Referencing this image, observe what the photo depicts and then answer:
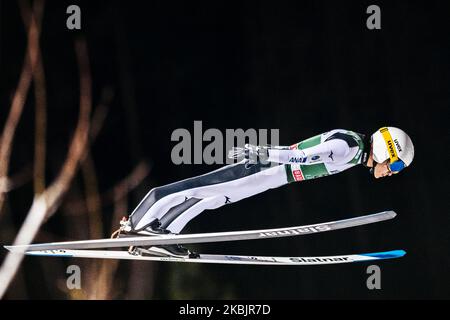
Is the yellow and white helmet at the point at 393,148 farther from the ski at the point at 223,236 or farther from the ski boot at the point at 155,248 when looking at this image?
the ski boot at the point at 155,248

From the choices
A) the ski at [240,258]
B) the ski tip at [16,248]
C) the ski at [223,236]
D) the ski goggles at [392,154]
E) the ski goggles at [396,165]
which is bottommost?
the ski at [240,258]

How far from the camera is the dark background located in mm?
6871

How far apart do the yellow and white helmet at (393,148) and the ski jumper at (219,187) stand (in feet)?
0.27

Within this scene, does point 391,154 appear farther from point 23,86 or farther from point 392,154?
point 23,86

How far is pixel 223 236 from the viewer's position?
250 inches

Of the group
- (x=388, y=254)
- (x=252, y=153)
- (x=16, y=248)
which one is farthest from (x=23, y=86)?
(x=388, y=254)

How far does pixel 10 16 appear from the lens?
686 cm

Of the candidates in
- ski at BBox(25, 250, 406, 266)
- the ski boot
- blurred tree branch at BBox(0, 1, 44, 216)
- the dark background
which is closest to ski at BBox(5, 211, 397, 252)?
the ski boot

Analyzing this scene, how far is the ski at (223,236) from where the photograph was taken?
627cm

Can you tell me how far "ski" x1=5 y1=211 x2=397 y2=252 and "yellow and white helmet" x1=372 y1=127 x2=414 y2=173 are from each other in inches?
13.4

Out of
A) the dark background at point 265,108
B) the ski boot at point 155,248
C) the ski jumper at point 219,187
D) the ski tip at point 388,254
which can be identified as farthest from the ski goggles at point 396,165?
the ski boot at point 155,248

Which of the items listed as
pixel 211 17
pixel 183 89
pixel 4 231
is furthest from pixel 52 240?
pixel 211 17

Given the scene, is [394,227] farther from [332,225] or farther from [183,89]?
Result: [183,89]

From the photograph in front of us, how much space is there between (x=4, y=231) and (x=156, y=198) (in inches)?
48.7
